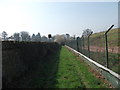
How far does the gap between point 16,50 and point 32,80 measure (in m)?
1.94

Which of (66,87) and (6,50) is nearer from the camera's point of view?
(66,87)

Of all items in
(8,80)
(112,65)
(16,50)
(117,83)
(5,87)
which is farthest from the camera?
(16,50)

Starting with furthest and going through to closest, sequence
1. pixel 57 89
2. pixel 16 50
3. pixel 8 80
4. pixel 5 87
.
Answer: pixel 16 50 < pixel 8 80 < pixel 5 87 < pixel 57 89

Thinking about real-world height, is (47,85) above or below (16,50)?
below

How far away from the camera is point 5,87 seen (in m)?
7.24

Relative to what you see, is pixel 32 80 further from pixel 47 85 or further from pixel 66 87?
pixel 66 87

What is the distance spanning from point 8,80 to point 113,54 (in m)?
5.13

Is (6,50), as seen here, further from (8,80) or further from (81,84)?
(81,84)

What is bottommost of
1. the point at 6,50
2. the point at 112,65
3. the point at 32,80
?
the point at 32,80

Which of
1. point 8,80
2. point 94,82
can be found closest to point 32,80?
point 8,80

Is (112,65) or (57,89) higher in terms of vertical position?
(112,65)

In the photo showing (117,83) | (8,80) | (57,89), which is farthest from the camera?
(8,80)

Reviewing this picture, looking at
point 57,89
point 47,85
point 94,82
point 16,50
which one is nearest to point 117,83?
point 94,82

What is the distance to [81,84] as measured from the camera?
741cm
